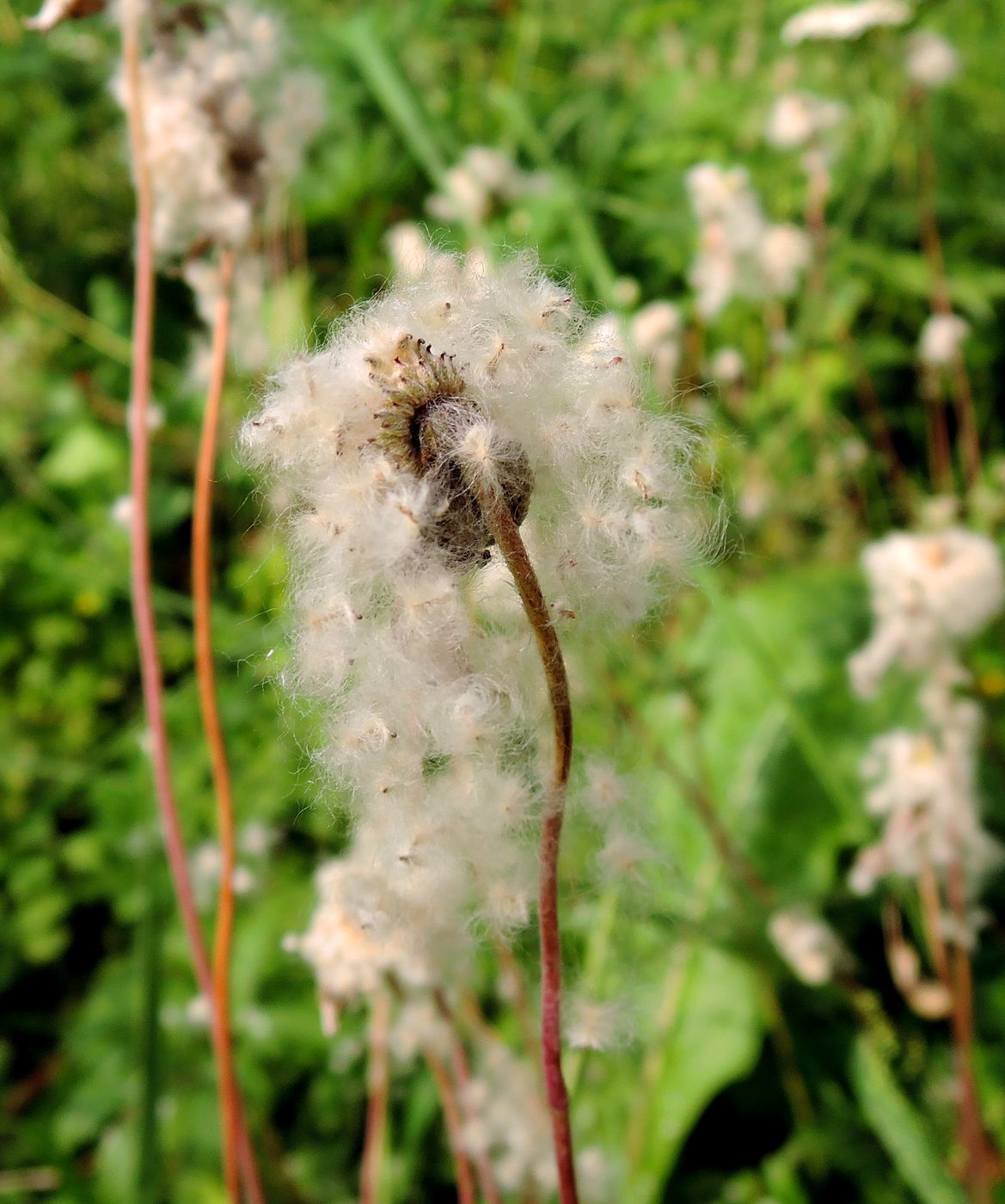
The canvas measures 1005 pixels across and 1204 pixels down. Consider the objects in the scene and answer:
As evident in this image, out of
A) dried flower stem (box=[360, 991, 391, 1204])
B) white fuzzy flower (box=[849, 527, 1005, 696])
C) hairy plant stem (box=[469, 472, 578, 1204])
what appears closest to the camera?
hairy plant stem (box=[469, 472, 578, 1204])

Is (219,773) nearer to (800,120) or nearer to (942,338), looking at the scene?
(942,338)

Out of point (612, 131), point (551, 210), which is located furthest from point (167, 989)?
point (612, 131)

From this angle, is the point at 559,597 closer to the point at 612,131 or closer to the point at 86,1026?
the point at 86,1026

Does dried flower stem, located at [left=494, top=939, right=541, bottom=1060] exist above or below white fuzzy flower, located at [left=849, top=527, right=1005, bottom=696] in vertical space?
below

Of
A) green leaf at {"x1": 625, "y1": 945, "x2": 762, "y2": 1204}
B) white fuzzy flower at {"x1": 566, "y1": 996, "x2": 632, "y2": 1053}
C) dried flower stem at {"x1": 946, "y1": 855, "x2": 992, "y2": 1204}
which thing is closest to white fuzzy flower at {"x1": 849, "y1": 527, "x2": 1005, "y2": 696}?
dried flower stem at {"x1": 946, "y1": 855, "x2": 992, "y2": 1204}

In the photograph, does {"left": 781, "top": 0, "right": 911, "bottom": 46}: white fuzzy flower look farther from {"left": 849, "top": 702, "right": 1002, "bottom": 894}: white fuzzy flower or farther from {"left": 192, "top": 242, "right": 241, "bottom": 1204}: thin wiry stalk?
{"left": 192, "top": 242, "right": 241, "bottom": 1204}: thin wiry stalk

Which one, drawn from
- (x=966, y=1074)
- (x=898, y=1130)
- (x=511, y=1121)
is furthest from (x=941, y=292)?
(x=511, y=1121)
